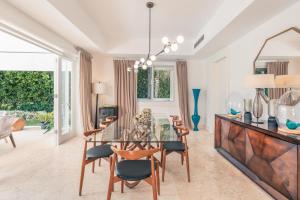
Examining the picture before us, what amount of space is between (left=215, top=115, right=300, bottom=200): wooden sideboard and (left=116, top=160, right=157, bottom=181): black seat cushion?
150 cm

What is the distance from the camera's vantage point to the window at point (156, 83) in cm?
604

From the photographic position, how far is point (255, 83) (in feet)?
8.87

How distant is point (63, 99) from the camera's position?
453 cm

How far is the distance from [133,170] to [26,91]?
21.0 feet

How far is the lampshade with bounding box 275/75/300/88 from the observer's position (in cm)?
230

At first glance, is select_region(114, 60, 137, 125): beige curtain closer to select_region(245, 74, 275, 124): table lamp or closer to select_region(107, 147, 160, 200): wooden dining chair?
select_region(245, 74, 275, 124): table lamp

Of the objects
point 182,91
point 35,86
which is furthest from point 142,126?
point 35,86

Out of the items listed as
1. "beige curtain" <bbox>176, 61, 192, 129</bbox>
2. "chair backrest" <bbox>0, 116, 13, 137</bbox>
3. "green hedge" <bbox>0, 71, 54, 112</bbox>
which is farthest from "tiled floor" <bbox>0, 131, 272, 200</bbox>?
"green hedge" <bbox>0, 71, 54, 112</bbox>

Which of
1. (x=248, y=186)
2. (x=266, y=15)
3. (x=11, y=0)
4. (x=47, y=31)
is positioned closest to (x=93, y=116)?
(x=47, y=31)

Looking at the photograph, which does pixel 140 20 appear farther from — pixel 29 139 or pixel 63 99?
pixel 29 139

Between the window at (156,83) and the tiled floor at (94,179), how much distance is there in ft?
8.95

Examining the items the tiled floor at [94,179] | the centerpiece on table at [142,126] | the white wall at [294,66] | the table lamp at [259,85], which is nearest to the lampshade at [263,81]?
the table lamp at [259,85]

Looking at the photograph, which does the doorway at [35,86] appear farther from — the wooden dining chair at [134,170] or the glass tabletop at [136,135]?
the wooden dining chair at [134,170]

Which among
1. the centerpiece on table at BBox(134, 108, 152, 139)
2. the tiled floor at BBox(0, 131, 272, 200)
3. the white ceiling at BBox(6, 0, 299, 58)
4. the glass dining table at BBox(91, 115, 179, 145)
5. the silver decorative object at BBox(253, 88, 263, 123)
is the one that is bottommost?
the tiled floor at BBox(0, 131, 272, 200)
